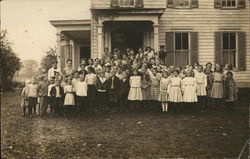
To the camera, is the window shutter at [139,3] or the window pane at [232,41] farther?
the window pane at [232,41]

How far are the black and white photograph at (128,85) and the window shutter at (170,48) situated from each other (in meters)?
0.03

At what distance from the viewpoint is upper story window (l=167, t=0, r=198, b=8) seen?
1194cm

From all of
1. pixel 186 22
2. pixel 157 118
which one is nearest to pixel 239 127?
pixel 157 118

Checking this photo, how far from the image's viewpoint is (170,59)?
1189 centimetres

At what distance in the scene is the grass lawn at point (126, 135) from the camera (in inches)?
214

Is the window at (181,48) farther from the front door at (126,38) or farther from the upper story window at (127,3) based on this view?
Answer: the upper story window at (127,3)

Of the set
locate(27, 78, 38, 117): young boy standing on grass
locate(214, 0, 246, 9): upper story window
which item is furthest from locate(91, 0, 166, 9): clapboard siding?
locate(27, 78, 38, 117): young boy standing on grass

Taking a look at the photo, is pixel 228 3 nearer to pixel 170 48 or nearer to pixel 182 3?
pixel 182 3

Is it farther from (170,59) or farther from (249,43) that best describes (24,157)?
(249,43)

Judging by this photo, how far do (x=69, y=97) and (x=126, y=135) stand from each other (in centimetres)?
234

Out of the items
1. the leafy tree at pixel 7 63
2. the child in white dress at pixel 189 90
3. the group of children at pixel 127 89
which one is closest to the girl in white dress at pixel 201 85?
the group of children at pixel 127 89

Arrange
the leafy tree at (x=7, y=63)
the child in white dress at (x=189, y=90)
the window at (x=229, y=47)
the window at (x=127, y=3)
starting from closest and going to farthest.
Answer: the leafy tree at (x=7, y=63) < the child in white dress at (x=189, y=90) < the window at (x=127, y=3) < the window at (x=229, y=47)

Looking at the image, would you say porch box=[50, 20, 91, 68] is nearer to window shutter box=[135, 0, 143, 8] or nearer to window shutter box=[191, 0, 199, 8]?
window shutter box=[135, 0, 143, 8]

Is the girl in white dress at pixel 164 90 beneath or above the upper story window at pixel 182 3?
beneath
